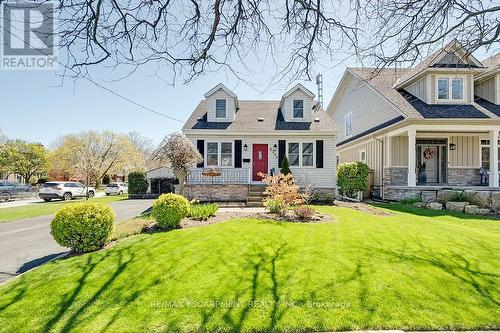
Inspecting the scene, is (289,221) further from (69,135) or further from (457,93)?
(69,135)

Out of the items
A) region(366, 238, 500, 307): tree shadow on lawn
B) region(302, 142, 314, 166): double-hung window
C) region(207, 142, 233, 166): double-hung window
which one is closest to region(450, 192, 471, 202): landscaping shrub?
region(302, 142, 314, 166): double-hung window

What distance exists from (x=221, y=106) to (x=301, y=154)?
18.3ft

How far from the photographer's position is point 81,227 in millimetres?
5996

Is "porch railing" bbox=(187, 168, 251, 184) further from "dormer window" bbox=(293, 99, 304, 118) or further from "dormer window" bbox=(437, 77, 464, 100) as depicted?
"dormer window" bbox=(437, 77, 464, 100)

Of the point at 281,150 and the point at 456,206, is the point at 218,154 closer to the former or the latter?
the point at 281,150

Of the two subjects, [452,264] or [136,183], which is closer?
[452,264]

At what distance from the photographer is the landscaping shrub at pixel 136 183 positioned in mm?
23203

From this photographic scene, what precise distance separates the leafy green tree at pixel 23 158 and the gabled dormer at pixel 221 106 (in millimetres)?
36054

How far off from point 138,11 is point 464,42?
20.3ft

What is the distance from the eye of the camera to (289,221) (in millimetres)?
8336

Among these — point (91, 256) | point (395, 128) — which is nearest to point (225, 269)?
point (91, 256)

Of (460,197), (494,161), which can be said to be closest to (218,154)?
(460,197)

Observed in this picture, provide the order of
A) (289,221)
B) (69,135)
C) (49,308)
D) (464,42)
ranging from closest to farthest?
1. (49,308)
2. (464,42)
3. (289,221)
4. (69,135)

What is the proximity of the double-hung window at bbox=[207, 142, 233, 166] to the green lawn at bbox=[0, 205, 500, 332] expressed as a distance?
927 cm
